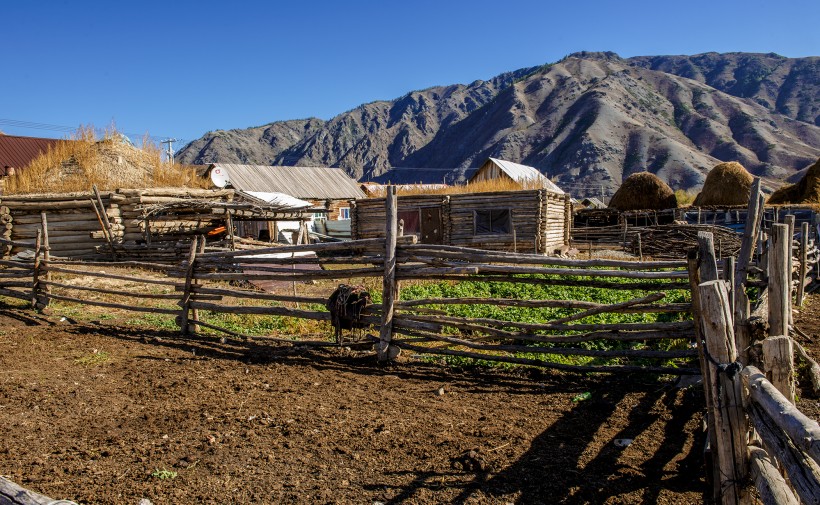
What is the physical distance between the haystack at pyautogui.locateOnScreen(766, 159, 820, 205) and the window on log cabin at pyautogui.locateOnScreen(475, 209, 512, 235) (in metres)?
14.8

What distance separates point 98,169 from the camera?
61.9 ft

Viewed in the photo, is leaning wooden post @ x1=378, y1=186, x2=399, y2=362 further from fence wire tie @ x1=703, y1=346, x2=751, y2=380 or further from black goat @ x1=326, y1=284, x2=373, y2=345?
fence wire tie @ x1=703, y1=346, x2=751, y2=380

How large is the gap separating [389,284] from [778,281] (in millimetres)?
4050

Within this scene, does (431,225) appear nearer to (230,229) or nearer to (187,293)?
(230,229)

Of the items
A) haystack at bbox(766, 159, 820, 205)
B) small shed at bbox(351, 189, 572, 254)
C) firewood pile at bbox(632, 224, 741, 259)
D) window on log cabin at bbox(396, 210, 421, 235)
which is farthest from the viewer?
haystack at bbox(766, 159, 820, 205)

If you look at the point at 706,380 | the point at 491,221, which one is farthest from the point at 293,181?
the point at 706,380

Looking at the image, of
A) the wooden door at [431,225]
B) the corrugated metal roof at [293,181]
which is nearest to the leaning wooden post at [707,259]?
the wooden door at [431,225]

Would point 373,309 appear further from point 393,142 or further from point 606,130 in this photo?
point 393,142

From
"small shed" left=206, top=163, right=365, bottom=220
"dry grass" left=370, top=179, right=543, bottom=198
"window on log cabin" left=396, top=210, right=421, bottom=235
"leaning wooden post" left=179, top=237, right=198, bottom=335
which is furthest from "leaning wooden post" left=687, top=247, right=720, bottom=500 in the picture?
"small shed" left=206, top=163, right=365, bottom=220

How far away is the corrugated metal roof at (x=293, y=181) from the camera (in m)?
31.2

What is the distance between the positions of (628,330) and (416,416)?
8.62ft

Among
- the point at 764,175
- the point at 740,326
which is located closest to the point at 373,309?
the point at 740,326

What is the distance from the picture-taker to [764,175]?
79375mm

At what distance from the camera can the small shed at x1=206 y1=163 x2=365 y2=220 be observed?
3117 centimetres
